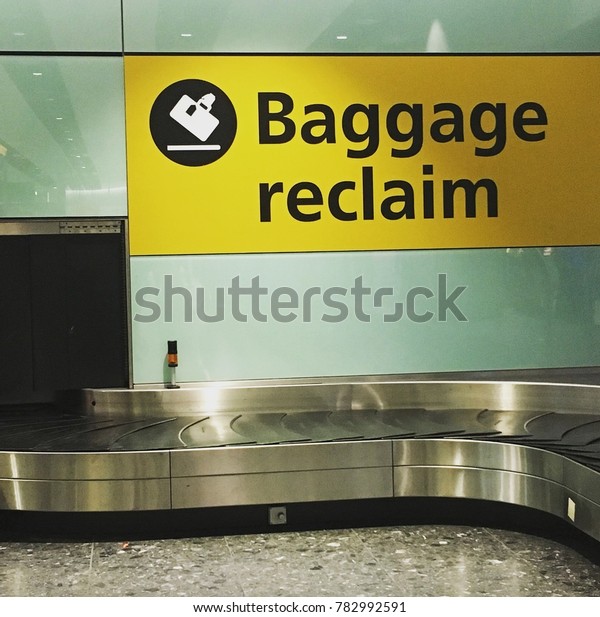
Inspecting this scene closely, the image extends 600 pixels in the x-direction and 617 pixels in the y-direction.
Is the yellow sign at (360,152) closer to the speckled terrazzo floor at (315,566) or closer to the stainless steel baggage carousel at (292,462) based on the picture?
the stainless steel baggage carousel at (292,462)

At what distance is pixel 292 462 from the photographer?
432 centimetres

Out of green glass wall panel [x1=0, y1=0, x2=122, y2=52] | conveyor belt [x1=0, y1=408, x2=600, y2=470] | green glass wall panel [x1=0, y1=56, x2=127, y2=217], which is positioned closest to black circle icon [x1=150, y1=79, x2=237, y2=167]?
green glass wall panel [x1=0, y1=56, x2=127, y2=217]

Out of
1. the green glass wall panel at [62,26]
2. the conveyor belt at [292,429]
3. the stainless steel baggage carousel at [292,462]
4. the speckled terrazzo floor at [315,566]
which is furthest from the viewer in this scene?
the green glass wall panel at [62,26]

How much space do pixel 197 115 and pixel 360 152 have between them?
2.99 feet

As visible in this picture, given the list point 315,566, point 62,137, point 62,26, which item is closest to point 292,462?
point 315,566

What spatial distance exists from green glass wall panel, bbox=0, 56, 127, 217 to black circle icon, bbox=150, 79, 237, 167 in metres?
0.22

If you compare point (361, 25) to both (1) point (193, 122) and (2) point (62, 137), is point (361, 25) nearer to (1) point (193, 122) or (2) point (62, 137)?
(1) point (193, 122)

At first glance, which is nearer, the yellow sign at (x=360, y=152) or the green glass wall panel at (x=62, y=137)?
the green glass wall panel at (x=62, y=137)

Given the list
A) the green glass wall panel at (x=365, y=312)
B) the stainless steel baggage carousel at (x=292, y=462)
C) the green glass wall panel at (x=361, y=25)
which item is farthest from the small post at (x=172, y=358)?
the green glass wall panel at (x=361, y=25)

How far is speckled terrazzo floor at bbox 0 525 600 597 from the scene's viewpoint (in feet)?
12.0

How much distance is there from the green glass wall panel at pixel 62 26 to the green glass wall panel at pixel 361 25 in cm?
9

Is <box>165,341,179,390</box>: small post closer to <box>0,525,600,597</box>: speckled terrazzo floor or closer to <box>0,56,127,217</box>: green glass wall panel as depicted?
<box>0,56,127,217</box>: green glass wall panel

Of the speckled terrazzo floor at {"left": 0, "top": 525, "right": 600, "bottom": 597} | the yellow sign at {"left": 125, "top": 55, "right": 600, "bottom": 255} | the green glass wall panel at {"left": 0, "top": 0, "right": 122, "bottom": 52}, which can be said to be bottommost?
the speckled terrazzo floor at {"left": 0, "top": 525, "right": 600, "bottom": 597}

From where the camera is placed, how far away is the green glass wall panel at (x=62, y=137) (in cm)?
512
